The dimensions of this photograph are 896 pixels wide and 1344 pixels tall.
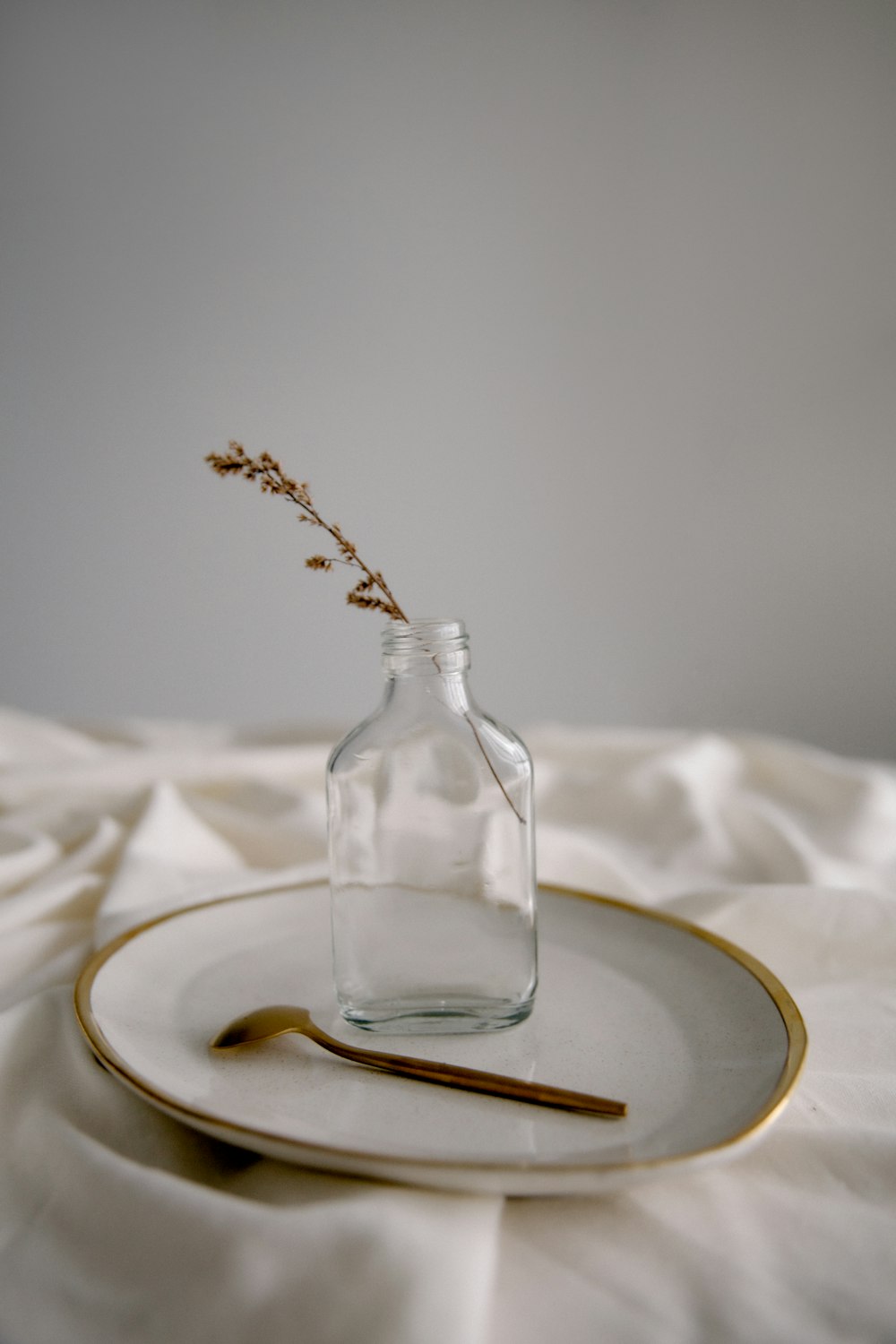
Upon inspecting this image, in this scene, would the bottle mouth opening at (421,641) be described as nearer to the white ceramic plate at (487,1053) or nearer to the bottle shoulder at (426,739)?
the bottle shoulder at (426,739)

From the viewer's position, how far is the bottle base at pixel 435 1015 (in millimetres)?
768

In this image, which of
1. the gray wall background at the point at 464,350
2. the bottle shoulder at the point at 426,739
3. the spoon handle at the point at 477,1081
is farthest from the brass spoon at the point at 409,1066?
the gray wall background at the point at 464,350

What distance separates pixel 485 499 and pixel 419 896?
2710mm

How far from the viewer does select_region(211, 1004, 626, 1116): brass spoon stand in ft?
2.07

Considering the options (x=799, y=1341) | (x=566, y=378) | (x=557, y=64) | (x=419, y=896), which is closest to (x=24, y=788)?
(x=419, y=896)

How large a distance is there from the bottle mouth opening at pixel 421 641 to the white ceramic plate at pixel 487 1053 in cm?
26

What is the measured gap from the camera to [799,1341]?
0.50m

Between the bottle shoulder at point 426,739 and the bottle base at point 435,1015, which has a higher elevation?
the bottle shoulder at point 426,739

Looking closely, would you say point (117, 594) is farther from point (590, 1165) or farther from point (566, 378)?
point (590, 1165)

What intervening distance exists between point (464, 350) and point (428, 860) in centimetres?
278

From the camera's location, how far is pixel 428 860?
0.79 metres

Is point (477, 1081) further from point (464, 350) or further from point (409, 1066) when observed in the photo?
point (464, 350)

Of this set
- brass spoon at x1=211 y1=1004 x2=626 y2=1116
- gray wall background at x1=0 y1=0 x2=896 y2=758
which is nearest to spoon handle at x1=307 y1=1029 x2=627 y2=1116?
brass spoon at x1=211 y1=1004 x2=626 y2=1116

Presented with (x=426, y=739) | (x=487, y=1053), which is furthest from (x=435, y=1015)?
(x=426, y=739)
